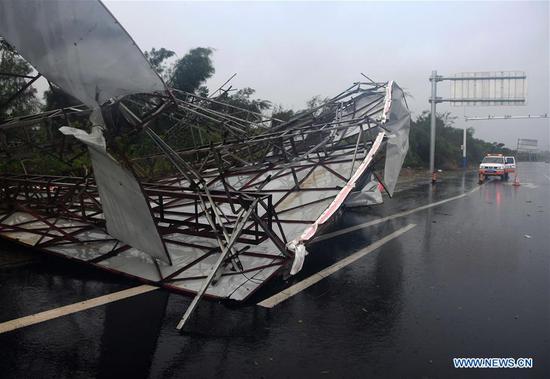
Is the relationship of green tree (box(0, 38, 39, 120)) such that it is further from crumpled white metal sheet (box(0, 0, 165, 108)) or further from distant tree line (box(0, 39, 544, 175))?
crumpled white metal sheet (box(0, 0, 165, 108))

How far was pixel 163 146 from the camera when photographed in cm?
450

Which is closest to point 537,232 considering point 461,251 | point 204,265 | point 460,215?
point 460,215

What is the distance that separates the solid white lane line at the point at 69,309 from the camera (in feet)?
13.0

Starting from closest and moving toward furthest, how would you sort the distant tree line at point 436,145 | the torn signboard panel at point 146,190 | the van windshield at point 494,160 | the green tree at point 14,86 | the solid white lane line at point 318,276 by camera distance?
the torn signboard panel at point 146,190, the solid white lane line at point 318,276, the green tree at point 14,86, the van windshield at point 494,160, the distant tree line at point 436,145

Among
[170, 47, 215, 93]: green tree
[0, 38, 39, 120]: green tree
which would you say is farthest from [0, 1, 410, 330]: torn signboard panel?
[170, 47, 215, 93]: green tree

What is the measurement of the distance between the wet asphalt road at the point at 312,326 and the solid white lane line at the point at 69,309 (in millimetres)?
121

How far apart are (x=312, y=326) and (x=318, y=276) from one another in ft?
5.51

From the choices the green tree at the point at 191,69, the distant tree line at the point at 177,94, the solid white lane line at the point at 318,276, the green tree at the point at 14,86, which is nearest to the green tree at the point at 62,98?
the distant tree line at the point at 177,94

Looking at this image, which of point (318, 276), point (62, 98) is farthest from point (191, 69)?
point (318, 276)

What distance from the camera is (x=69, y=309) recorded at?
436 cm

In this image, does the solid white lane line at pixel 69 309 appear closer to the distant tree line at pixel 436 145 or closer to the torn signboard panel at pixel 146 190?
the torn signboard panel at pixel 146 190

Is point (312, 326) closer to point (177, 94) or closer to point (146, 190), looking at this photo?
point (146, 190)

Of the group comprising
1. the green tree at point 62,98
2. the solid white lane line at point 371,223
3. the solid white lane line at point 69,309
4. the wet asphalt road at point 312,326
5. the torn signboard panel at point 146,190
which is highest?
the green tree at point 62,98

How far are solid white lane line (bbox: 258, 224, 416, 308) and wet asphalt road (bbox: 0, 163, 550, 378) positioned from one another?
124mm
